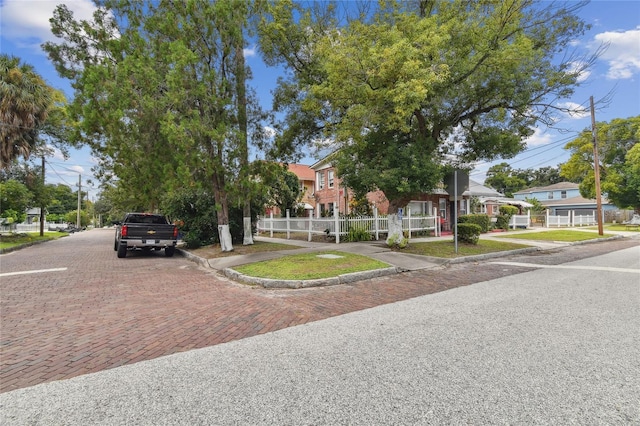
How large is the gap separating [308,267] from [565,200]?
54453 mm

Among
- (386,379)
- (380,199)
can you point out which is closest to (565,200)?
(380,199)

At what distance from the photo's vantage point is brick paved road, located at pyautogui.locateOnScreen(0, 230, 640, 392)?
393cm

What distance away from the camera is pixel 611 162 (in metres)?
39.3

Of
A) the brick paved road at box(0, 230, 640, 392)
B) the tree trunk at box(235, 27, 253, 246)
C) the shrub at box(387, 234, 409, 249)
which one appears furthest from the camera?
the shrub at box(387, 234, 409, 249)

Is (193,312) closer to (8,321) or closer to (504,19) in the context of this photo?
(8,321)

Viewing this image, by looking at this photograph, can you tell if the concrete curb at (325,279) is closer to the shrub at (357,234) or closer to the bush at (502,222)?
the shrub at (357,234)

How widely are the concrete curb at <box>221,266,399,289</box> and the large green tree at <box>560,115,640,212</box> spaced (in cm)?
3445

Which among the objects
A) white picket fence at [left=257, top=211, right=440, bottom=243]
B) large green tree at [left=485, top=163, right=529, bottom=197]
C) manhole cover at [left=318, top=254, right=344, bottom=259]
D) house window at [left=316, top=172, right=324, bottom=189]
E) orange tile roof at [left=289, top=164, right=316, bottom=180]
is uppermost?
large green tree at [left=485, top=163, right=529, bottom=197]

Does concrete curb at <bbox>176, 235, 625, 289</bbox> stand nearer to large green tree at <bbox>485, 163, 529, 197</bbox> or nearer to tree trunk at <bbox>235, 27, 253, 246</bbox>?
tree trunk at <bbox>235, 27, 253, 246</bbox>

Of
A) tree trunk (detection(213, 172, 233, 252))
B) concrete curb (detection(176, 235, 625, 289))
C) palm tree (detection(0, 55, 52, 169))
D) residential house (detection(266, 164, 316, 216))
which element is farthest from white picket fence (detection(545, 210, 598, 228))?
palm tree (detection(0, 55, 52, 169))

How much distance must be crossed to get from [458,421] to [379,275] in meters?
6.54

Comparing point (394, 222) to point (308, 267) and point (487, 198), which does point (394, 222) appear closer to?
point (308, 267)

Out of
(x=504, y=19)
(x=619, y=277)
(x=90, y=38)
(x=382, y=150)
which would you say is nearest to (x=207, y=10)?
(x=90, y=38)

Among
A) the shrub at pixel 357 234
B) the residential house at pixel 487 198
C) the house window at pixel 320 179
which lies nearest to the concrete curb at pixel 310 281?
the shrub at pixel 357 234
